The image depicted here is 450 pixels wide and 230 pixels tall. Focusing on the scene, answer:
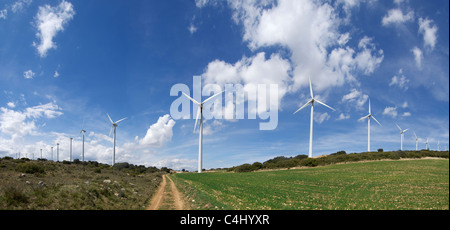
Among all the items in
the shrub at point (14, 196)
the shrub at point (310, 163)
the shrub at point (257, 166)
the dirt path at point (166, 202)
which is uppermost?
the shrub at point (14, 196)

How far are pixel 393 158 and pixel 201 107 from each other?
7401 centimetres

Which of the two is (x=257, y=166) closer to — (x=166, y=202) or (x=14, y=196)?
(x=166, y=202)

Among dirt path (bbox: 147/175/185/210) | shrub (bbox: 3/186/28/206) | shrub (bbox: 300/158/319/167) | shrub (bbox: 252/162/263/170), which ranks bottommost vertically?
shrub (bbox: 252/162/263/170)

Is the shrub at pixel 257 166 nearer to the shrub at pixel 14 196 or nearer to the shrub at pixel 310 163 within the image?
the shrub at pixel 310 163

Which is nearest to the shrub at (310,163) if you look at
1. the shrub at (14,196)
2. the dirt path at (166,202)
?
the dirt path at (166,202)

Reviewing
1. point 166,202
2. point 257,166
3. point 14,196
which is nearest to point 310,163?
point 257,166

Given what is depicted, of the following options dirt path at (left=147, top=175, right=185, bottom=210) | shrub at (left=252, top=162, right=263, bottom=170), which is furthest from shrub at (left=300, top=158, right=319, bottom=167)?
dirt path at (left=147, top=175, right=185, bottom=210)

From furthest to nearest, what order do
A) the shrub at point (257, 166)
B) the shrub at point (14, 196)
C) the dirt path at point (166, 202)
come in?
the shrub at point (257, 166) → the dirt path at point (166, 202) → the shrub at point (14, 196)

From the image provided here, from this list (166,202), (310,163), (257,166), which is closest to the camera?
(166,202)

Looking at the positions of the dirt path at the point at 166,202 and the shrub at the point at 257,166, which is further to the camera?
the shrub at the point at 257,166

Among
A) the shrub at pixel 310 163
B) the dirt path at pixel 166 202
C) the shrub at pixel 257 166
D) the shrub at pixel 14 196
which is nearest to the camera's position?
the shrub at pixel 14 196

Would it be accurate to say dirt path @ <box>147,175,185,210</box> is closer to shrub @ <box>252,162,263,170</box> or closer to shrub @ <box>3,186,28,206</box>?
shrub @ <box>3,186,28,206</box>
